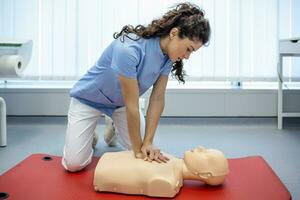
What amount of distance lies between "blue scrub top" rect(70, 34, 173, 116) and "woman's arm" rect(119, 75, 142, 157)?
0.10ft

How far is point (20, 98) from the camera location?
302cm

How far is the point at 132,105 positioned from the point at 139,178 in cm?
29

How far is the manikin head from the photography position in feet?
4.52

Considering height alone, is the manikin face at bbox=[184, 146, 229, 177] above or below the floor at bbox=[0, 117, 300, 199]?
above

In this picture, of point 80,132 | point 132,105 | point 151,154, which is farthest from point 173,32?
point 80,132

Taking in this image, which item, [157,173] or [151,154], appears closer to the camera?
[157,173]

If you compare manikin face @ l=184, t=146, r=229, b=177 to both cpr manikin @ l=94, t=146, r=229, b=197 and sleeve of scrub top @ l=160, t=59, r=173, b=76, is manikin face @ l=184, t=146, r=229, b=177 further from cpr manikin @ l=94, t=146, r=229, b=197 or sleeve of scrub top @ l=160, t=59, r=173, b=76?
sleeve of scrub top @ l=160, t=59, r=173, b=76

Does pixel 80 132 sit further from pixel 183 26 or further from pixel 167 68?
pixel 183 26

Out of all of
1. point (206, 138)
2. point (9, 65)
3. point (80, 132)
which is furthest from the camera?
point (206, 138)

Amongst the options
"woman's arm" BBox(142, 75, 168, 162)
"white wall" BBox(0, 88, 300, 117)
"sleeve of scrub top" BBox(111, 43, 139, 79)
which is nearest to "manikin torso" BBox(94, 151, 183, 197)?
"woman's arm" BBox(142, 75, 168, 162)

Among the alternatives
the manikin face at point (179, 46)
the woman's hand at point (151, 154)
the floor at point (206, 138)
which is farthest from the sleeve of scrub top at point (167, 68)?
the floor at point (206, 138)

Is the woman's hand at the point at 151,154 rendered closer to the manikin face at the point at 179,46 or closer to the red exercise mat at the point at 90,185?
the red exercise mat at the point at 90,185

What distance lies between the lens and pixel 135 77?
1417 millimetres

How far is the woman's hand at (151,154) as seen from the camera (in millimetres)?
1408
